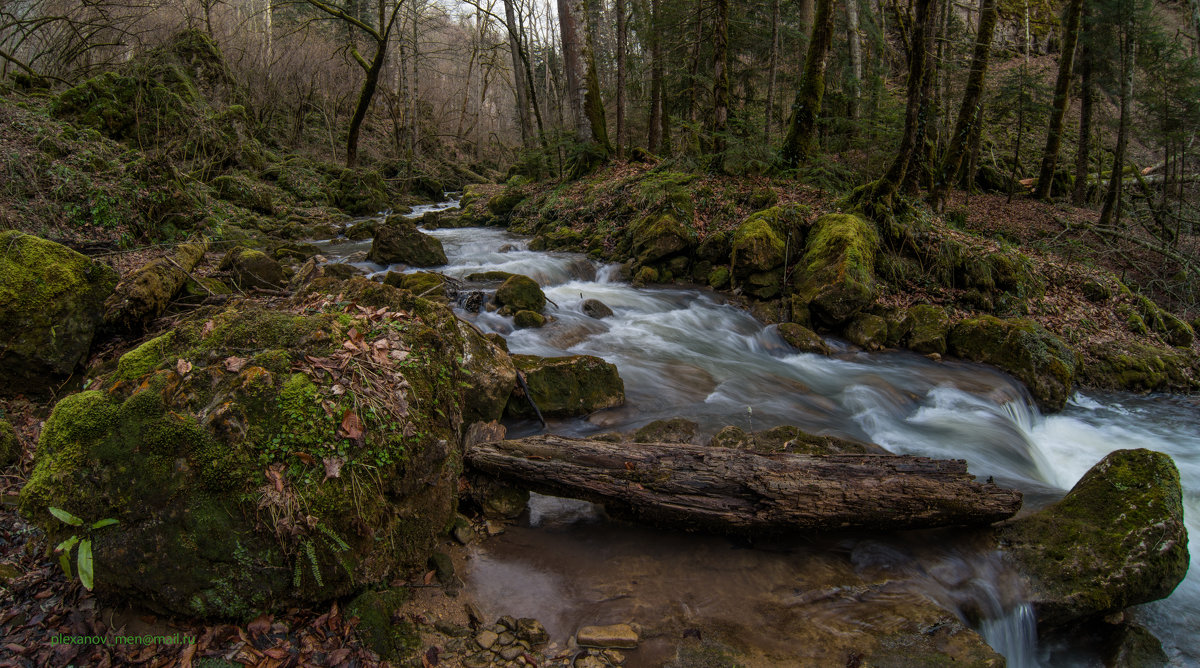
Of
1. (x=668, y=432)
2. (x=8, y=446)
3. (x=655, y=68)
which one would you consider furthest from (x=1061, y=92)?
(x=8, y=446)

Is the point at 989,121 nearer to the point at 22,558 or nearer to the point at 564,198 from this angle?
the point at 564,198

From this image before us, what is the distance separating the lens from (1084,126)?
53.6ft

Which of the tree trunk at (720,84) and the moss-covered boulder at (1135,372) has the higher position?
the tree trunk at (720,84)

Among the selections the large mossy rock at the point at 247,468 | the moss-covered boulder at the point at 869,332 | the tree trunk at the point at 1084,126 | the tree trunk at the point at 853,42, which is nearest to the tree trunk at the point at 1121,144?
the tree trunk at the point at 1084,126

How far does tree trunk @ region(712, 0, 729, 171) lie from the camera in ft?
42.5

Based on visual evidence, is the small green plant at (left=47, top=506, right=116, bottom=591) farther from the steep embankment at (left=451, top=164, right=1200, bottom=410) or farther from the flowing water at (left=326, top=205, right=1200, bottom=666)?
the steep embankment at (left=451, top=164, right=1200, bottom=410)

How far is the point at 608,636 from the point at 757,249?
27.4 feet

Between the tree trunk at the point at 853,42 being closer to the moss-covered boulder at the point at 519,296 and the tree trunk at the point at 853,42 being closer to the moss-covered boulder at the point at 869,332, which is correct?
the moss-covered boulder at the point at 869,332

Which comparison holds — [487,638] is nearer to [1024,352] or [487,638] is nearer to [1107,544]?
[1107,544]

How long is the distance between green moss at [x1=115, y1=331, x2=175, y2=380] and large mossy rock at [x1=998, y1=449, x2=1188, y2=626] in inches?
228

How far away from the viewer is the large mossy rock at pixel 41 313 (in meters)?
4.40

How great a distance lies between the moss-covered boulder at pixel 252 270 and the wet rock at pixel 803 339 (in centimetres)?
759

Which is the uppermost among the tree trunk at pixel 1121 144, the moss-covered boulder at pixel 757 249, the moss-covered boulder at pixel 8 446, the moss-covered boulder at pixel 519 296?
the tree trunk at pixel 1121 144

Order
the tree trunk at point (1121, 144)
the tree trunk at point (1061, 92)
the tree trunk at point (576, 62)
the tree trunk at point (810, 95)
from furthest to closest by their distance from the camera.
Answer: the tree trunk at point (576, 62)
the tree trunk at point (1061, 92)
the tree trunk at point (1121, 144)
the tree trunk at point (810, 95)
